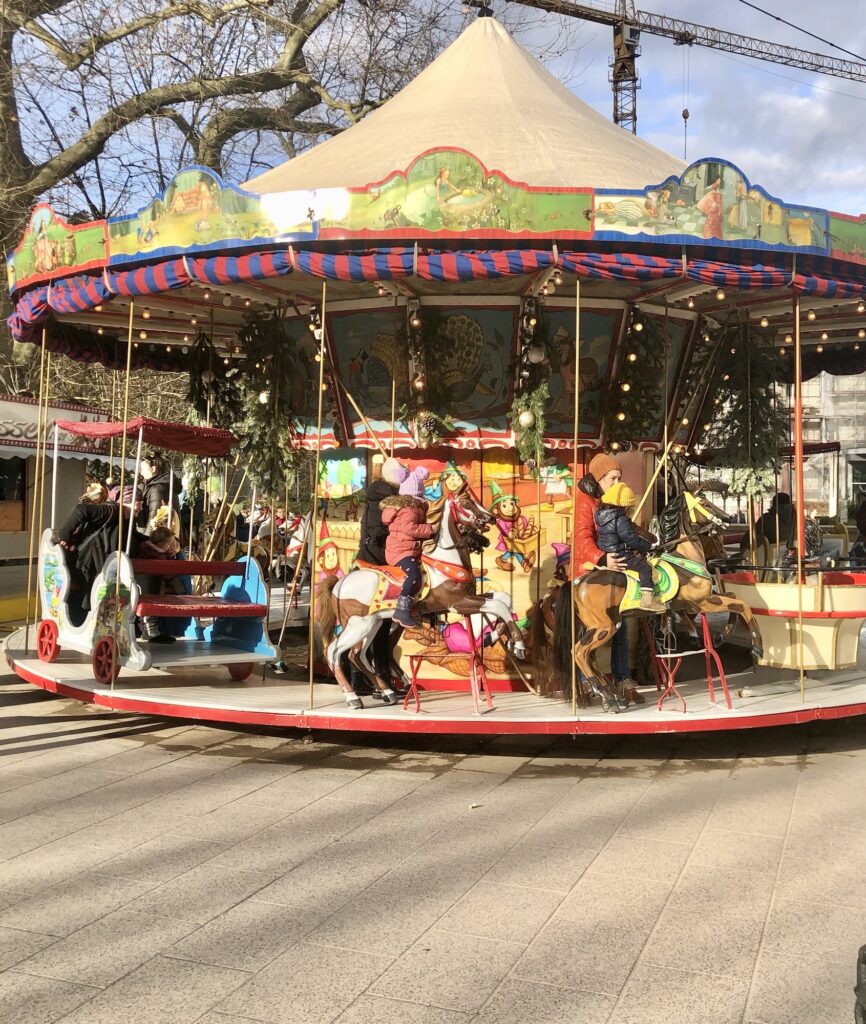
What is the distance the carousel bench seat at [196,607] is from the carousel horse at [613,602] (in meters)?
2.98

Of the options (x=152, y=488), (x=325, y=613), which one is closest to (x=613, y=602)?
(x=325, y=613)

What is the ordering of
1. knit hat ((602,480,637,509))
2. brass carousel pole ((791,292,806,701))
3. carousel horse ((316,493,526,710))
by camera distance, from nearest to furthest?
brass carousel pole ((791,292,806,701)), carousel horse ((316,493,526,710)), knit hat ((602,480,637,509))

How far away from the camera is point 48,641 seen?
35.3 ft

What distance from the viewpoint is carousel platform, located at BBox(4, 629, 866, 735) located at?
8.16 metres

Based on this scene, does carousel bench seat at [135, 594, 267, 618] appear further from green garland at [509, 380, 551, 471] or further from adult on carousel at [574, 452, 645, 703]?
adult on carousel at [574, 452, 645, 703]

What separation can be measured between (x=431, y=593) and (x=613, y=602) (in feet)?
4.91

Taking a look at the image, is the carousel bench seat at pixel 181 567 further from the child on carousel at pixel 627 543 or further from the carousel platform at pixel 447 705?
the child on carousel at pixel 627 543

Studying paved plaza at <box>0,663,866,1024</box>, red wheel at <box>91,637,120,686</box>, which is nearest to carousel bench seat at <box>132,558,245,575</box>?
red wheel at <box>91,637,120,686</box>

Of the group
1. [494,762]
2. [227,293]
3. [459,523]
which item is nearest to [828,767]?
[494,762]

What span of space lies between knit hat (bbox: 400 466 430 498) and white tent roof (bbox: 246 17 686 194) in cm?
267

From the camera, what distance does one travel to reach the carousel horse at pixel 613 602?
858cm

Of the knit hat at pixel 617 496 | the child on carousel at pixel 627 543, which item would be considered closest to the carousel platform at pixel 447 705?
the child on carousel at pixel 627 543

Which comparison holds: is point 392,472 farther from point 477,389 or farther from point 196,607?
point 196,607

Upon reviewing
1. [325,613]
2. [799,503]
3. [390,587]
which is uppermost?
[799,503]
